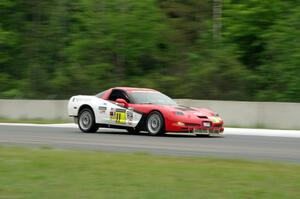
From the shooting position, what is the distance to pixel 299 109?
23.2m

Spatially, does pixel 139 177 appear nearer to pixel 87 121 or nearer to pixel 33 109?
pixel 87 121

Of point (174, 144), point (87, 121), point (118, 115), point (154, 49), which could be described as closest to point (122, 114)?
point (118, 115)

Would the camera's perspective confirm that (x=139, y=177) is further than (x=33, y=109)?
No

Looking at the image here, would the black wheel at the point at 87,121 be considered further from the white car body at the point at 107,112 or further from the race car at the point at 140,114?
the white car body at the point at 107,112

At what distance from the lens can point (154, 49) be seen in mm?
34844

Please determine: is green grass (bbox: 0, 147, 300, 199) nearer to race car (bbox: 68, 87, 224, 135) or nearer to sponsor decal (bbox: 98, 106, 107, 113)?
race car (bbox: 68, 87, 224, 135)

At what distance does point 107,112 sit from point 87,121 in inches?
35.0

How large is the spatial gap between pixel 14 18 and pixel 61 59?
5.59 metres

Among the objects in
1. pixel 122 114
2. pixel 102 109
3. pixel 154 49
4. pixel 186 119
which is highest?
pixel 154 49

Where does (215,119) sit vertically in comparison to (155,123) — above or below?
above

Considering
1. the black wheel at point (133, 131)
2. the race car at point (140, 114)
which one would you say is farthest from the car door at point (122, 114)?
the black wheel at point (133, 131)

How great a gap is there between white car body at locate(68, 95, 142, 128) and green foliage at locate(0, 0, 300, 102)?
28.6 ft

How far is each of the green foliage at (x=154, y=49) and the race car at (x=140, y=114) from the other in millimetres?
8587

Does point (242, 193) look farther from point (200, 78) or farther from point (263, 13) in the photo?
point (263, 13)
